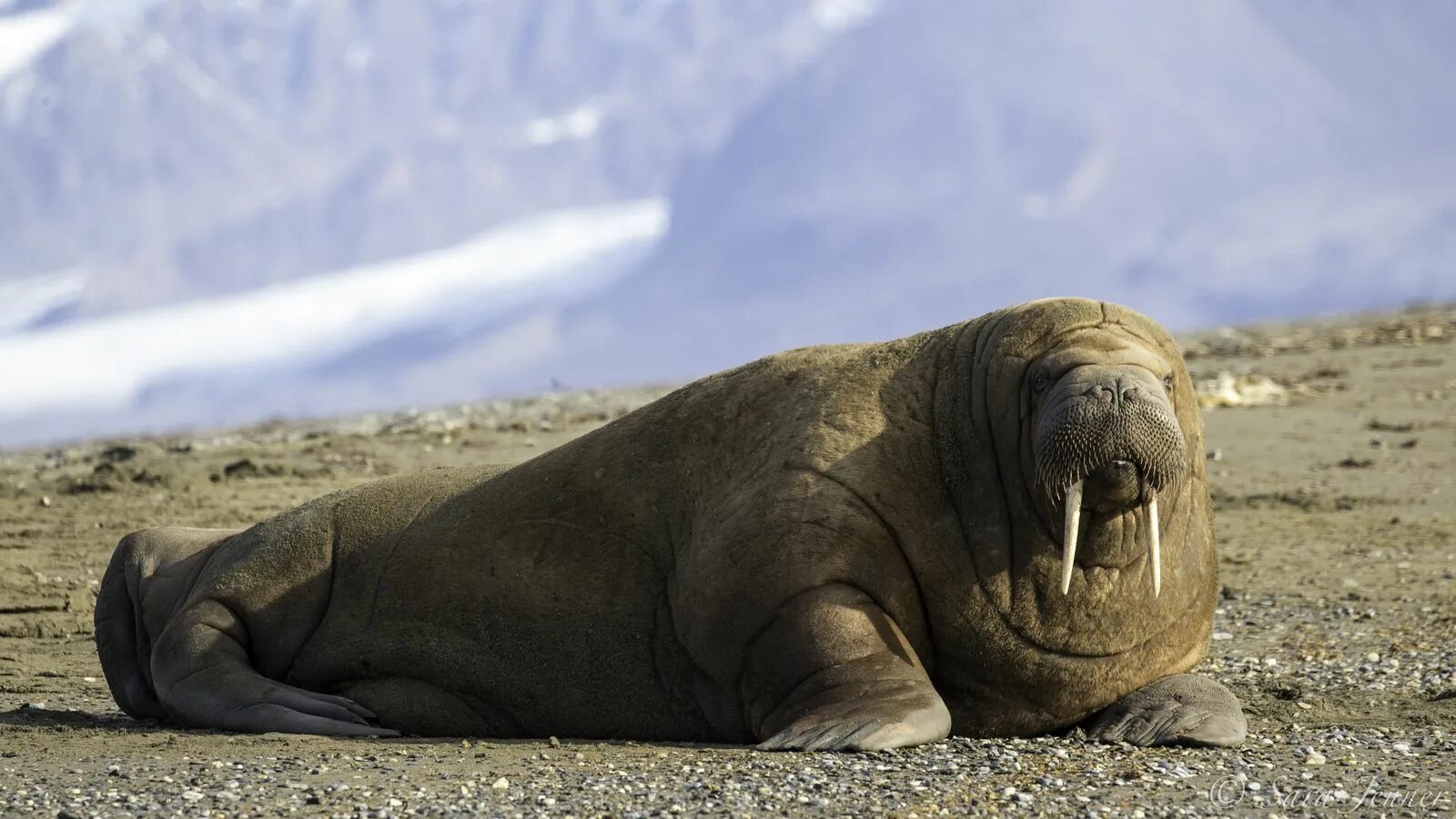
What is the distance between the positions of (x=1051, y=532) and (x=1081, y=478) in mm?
460

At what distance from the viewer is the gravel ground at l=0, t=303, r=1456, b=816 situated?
18.0 ft

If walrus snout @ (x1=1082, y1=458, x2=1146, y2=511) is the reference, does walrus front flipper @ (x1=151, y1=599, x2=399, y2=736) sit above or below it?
below

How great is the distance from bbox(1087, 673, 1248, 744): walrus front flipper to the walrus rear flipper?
3826mm

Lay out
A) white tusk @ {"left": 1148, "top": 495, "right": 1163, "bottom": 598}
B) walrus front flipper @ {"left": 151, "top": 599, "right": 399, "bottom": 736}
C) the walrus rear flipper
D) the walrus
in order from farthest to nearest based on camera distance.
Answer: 1. the walrus rear flipper
2. walrus front flipper @ {"left": 151, "top": 599, "right": 399, "bottom": 736}
3. the walrus
4. white tusk @ {"left": 1148, "top": 495, "right": 1163, "bottom": 598}

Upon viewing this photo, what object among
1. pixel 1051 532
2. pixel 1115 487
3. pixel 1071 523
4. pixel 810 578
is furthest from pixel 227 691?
pixel 1115 487

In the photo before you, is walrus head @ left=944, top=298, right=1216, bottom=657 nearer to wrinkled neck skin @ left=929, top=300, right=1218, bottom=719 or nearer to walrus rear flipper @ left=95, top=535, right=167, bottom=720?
wrinkled neck skin @ left=929, top=300, right=1218, bottom=719

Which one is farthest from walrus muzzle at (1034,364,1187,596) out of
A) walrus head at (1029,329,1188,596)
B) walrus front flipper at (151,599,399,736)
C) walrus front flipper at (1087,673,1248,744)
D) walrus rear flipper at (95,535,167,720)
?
walrus rear flipper at (95,535,167,720)

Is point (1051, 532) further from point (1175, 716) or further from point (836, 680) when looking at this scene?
point (836, 680)

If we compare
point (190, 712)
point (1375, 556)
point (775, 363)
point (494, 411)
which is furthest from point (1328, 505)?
point (494, 411)

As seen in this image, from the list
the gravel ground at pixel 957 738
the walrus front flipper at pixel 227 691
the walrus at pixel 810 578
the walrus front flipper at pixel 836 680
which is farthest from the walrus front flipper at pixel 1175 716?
the walrus front flipper at pixel 227 691

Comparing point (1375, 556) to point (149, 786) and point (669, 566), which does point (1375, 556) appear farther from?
point (149, 786)

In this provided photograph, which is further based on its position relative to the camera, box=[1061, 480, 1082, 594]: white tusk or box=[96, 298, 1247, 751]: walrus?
box=[96, 298, 1247, 751]: walrus

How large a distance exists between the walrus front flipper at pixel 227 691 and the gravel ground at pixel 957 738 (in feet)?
0.47

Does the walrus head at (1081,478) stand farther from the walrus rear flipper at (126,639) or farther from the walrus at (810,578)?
the walrus rear flipper at (126,639)
